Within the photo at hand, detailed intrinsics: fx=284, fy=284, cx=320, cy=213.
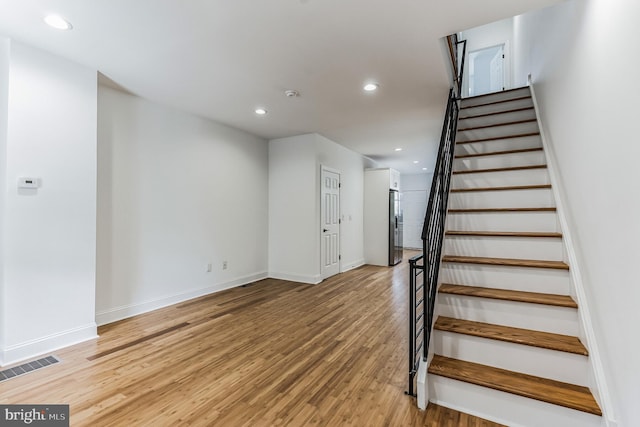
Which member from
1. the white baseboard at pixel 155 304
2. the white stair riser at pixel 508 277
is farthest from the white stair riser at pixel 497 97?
the white baseboard at pixel 155 304

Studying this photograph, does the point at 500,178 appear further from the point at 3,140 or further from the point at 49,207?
the point at 3,140

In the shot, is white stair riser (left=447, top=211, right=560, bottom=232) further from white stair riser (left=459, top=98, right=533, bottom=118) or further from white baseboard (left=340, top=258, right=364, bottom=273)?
white baseboard (left=340, top=258, right=364, bottom=273)

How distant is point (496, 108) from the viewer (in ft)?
13.0

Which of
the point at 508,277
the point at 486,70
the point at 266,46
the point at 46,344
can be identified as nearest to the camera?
the point at 508,277

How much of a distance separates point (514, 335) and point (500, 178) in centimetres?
164

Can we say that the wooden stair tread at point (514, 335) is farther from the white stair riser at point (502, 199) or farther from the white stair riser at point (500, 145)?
the white stair riser at point (500, 145)

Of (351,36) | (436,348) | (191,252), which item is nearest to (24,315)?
(191,252)

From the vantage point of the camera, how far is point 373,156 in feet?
23.1

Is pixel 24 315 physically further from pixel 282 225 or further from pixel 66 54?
pixel 282 225

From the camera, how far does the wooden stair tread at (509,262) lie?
6.60 ft

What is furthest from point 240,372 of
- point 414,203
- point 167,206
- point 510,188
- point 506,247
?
point 414,203

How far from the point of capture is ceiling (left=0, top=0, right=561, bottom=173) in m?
1.94

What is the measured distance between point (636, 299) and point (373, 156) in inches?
239

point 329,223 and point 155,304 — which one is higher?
point 329,223
